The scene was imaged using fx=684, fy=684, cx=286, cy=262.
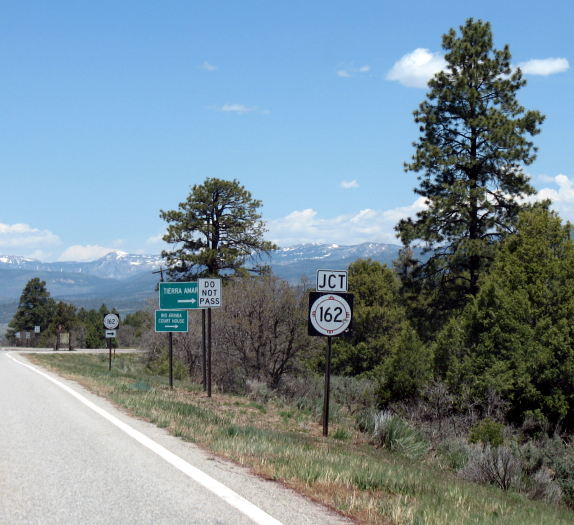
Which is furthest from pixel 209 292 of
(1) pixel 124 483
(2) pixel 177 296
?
(1) pixel 124 483

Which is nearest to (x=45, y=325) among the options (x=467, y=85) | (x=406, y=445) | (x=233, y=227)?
(x=233, y=227)

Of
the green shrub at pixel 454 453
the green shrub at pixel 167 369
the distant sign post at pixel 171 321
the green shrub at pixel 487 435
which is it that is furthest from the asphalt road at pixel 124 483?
the green shrub at pixel 167 369

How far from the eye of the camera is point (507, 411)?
21.4 meters

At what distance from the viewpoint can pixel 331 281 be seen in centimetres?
1281

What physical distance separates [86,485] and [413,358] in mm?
17690

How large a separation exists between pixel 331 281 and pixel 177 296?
10.5 m

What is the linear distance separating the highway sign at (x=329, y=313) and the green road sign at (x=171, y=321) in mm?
10405

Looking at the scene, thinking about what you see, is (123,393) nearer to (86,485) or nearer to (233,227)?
(86,485)

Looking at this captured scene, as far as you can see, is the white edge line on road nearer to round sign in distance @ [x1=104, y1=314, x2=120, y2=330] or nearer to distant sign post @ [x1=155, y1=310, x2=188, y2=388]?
distant sign post @ [x1=155, y1=310, x2=188, y2=388]

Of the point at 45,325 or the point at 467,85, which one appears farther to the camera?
the point at 45,325

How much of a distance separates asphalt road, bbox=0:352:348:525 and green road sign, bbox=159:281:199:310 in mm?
11066

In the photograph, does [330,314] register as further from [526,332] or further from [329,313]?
[526,332]

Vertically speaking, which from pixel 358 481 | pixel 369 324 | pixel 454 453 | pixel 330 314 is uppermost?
pixel 330 314

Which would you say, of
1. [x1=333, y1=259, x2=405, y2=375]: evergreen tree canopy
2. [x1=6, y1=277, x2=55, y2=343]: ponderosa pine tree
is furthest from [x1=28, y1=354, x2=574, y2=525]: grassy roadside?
[x1=6, y1=277, x2=55, y2=343]: ponderosa pine tree
